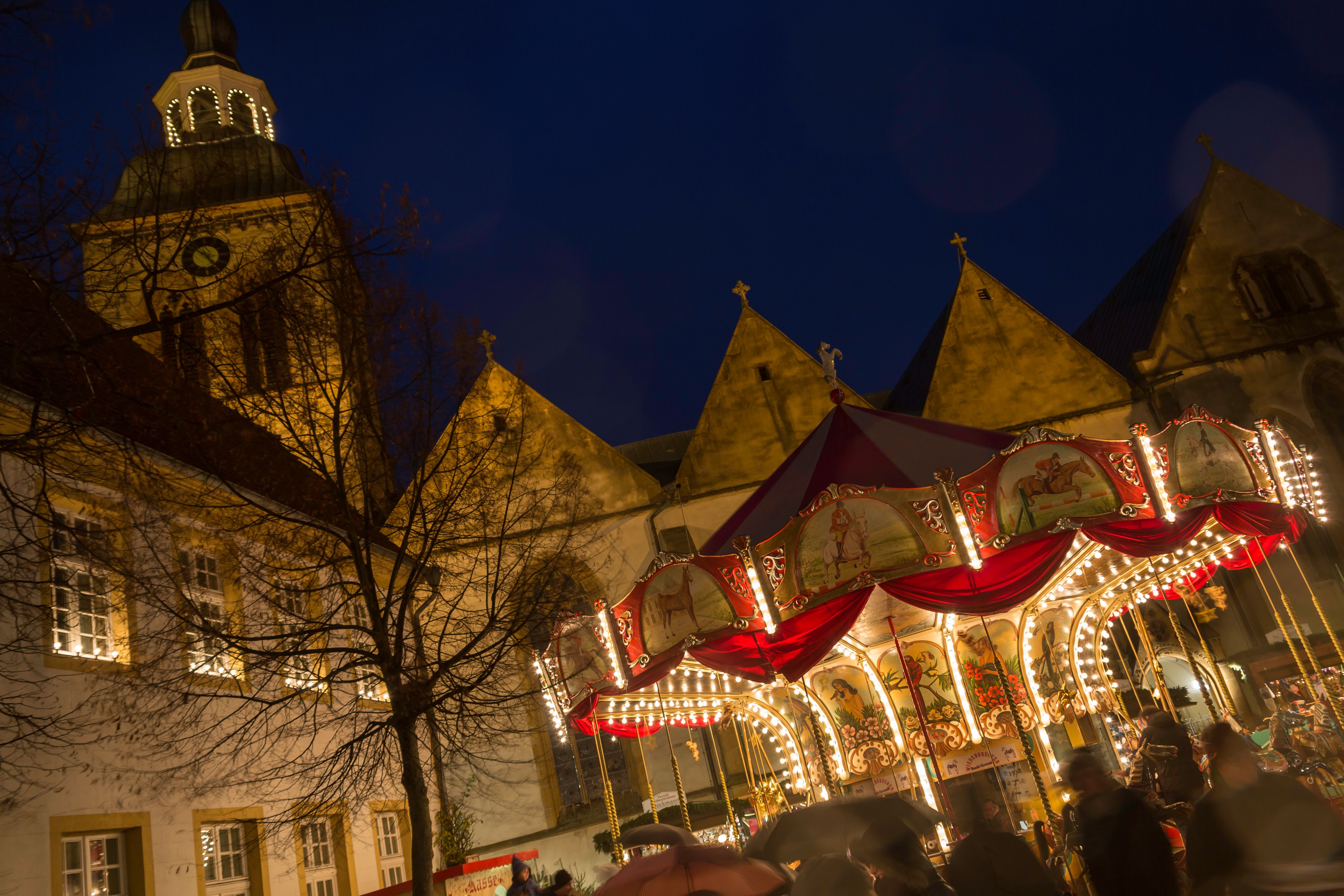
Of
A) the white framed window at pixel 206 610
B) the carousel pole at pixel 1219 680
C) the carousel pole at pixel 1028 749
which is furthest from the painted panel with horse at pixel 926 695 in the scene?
the white framed window at pixel 206 610

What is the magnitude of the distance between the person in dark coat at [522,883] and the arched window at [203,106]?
75.0ft

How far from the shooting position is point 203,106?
26125mm

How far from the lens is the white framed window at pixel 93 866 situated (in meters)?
9.45

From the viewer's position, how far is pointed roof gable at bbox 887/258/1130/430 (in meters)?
20.3

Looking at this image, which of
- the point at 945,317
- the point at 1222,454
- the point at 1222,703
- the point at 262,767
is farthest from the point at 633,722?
the point at 945,317

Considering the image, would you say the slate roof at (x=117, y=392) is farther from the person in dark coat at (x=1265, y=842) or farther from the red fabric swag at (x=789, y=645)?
the person in dark coat at (x=1265, y=842)

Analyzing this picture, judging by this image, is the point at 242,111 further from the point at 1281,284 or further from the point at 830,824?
the point at 830,824

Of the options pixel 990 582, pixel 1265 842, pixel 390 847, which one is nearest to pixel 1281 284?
pixel 990 582

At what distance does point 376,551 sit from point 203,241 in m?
10.3

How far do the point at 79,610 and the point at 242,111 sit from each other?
20.8 meters

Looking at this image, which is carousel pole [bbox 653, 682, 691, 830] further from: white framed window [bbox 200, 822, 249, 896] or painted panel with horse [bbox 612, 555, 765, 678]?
white framed window [bbox 200, 822, 249, 896]

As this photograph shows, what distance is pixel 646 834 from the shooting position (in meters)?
7.41

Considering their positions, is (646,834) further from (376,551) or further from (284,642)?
(376,551)

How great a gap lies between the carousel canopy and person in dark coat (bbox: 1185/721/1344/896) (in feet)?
22.3
